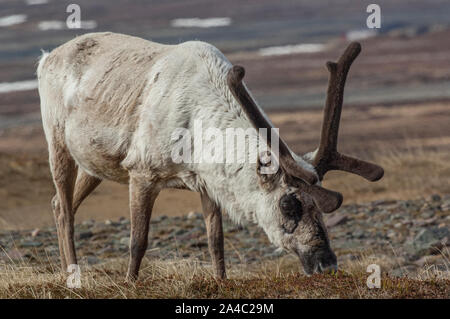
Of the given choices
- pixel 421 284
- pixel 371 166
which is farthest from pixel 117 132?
pixel 421 284

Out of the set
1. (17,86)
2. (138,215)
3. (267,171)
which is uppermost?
(267,171)

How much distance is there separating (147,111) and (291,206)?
169 cm

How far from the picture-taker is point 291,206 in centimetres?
700

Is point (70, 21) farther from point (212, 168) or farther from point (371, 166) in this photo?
point (371, 166)

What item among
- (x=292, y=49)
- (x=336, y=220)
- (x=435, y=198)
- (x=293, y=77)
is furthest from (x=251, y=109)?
(x=292, y=49)

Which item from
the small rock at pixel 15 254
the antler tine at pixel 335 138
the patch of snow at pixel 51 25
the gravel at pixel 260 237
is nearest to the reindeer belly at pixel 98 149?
the gravel at pixel 260 237

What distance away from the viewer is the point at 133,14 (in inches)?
2825

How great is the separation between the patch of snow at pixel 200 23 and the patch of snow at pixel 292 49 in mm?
10280

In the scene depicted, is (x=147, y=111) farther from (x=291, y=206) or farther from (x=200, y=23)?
(x=200, y=23)

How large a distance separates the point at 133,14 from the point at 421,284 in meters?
66.7

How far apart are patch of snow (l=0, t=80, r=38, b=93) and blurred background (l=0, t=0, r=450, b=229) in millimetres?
77

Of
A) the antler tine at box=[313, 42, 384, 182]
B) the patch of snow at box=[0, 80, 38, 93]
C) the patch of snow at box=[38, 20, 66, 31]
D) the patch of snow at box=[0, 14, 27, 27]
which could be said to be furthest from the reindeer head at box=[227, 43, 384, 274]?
the patch of snow at box=[0, 14, 27, 27]

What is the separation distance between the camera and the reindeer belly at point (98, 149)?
816 cm

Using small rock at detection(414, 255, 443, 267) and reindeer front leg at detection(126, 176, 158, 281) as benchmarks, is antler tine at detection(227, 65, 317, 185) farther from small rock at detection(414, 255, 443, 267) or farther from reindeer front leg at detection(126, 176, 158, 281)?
small rock at detection(414, 255, 443, 267)
